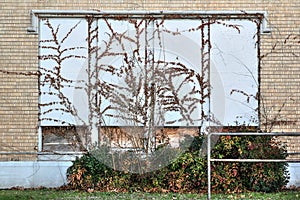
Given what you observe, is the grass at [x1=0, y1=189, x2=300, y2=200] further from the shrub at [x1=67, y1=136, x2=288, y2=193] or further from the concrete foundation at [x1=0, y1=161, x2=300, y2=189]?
the concrete foundation at [x1=0, y1=161, x2=300, y2=189]

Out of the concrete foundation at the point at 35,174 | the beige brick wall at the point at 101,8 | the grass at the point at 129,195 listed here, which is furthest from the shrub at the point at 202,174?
the beige brick wall at the point at 101,8

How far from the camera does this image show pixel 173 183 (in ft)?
35.8

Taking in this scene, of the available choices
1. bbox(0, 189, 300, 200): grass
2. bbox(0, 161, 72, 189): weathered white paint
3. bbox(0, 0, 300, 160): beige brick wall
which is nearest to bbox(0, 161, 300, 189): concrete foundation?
bbox(0, 161, 72, 189): weathered white paint

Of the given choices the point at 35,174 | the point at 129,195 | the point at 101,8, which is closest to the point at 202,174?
the point at 129,195

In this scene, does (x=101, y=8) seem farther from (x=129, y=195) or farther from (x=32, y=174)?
(x=129, y=195)

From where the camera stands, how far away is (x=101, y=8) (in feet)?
39.3

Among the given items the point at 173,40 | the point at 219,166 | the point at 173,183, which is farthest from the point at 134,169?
the point at 173,40

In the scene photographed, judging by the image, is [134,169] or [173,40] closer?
[134,169]

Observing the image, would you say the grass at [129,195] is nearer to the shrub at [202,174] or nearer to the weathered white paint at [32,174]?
the shrub at [202,174]

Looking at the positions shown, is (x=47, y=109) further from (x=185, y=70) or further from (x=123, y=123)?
(x=185, y=70)

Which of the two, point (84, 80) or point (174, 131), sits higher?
point (84, 80)

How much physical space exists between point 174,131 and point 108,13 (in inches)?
100

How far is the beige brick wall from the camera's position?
11.8 m

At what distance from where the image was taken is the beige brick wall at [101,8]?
11844 mm
